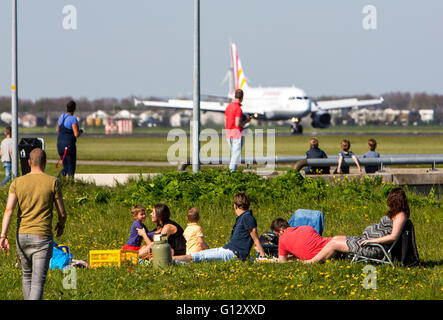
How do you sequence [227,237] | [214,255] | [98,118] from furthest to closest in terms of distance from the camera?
[98,118], [227,237], [214,255]

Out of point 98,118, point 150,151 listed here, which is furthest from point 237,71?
point 150,151

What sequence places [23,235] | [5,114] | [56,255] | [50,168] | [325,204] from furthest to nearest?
1. [5,114]
2. [50,168]
3. [325,204]
4. [56,255]
5. [23,235]

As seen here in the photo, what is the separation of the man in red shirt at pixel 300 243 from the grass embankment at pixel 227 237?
34 cm

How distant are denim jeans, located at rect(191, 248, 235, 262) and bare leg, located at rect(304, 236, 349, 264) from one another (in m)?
1.11

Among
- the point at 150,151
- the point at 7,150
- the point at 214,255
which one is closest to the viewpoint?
the point at 214,255

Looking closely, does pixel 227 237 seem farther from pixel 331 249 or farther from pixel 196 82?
pixel 196 82

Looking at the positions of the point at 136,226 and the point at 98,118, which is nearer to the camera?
the point at 136,226

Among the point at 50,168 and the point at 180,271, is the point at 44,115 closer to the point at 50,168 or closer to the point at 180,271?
the point at 50,168

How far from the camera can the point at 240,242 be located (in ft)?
33.5

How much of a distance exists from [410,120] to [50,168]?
102m

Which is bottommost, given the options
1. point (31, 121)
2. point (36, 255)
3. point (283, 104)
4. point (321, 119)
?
point (36, 255)

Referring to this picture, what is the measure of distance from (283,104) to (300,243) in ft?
181
